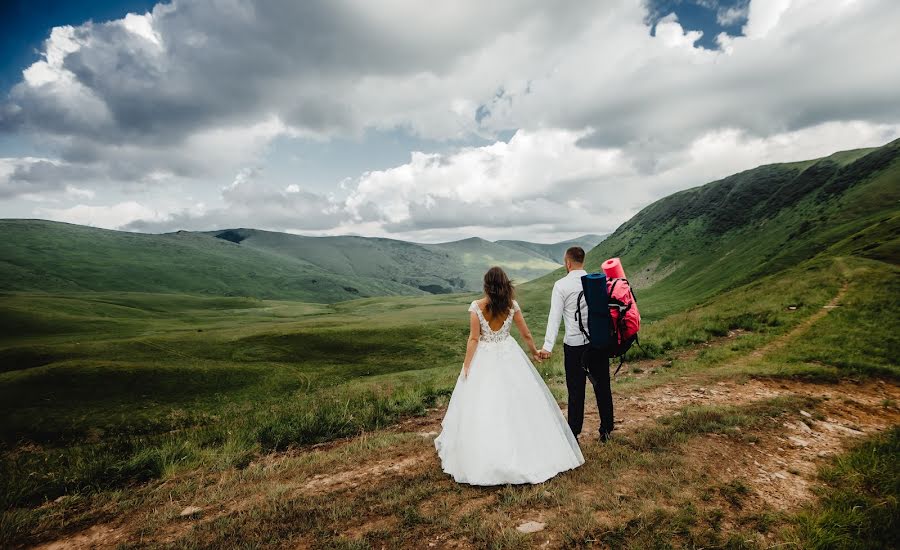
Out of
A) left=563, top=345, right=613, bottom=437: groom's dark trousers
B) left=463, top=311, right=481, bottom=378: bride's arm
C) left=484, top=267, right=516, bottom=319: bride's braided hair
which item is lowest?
left=563, top=345, right=613, bottom=437: groom's dark trousers

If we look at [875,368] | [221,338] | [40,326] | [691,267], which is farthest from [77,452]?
[691,267]

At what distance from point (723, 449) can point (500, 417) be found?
453cm

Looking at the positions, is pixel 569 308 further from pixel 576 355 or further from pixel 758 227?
pixel 758 227

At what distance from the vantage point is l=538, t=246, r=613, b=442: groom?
333 inches

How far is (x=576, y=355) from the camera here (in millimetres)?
8609

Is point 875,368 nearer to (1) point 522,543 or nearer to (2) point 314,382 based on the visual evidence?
(1) point 522,543

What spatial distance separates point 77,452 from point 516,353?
15.8 m

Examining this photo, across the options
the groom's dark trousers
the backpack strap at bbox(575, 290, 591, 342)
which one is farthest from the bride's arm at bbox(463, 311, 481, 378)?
the backpack strap at bbox(575, 290, 591, 342)

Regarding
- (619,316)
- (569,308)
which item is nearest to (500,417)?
(569,308)

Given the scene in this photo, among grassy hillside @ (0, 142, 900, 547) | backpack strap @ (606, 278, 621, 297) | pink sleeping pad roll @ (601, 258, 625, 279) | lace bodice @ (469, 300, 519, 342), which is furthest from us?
pink sleeping pad roll @ (601, 258, 625, 279)

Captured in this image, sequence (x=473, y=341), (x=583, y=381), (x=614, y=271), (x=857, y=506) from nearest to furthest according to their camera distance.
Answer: (x=857, y=506) < (x=473, y=341) < (x=583, y=381) < (x=614, y=271)

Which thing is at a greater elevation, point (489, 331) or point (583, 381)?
point (489, 331)

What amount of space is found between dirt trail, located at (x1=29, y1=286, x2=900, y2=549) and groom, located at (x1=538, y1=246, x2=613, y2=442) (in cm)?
73

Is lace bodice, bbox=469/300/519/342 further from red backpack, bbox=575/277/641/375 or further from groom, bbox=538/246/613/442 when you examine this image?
red backpack, bbox=575/277/641/375
